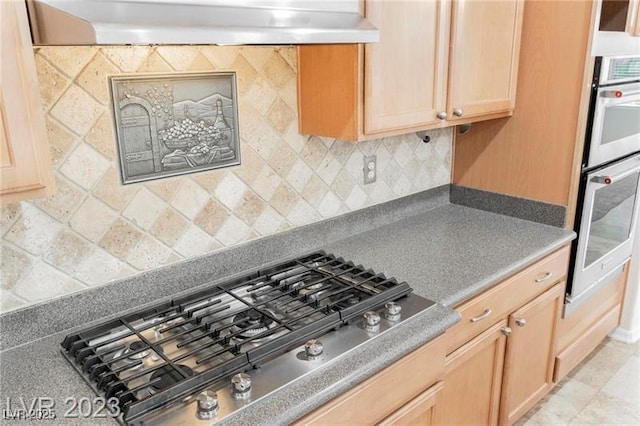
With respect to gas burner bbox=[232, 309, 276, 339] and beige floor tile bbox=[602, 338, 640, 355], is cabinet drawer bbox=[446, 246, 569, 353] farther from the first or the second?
beige floor tile bbox=[602, 338, 640, 355]

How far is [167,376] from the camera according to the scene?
1.19 metres

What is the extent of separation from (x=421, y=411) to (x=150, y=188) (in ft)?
3.42

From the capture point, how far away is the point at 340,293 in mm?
1569

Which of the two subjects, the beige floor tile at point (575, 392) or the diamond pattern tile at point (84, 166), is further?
the beige floor tile at point (575, 392)

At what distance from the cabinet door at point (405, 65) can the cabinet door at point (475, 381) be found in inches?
31.6

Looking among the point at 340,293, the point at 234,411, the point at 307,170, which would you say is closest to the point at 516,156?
the point at 307,170

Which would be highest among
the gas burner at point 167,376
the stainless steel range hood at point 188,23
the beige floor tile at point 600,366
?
the stainless steel range hood at point 188,23

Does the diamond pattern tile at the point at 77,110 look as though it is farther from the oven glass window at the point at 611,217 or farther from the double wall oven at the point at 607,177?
the oven glass window at the point at 611,217

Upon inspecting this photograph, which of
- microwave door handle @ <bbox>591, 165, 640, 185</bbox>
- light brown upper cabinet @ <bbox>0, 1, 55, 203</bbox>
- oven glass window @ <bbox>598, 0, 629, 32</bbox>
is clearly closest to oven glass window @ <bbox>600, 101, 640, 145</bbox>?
microwave door handle @ <bbox>591, 165, 640, 185</bbox>

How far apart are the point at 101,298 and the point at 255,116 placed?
74cm

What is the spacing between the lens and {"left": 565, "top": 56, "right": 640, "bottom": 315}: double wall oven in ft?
6.99

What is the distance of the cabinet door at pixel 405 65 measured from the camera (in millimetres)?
1581

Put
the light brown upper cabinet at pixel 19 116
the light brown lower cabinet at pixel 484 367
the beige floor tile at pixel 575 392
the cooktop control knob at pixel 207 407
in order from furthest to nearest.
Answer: the beige floor tile at pixel 575 392
the light brown lower cabinet at pixel 484 367
the cooktop control knob at pixel 207 407
the light brown upper cabinet at pixel 19 116

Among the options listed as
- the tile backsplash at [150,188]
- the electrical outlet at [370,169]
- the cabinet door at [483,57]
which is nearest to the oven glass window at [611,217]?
the cabinet door at [483,57]
